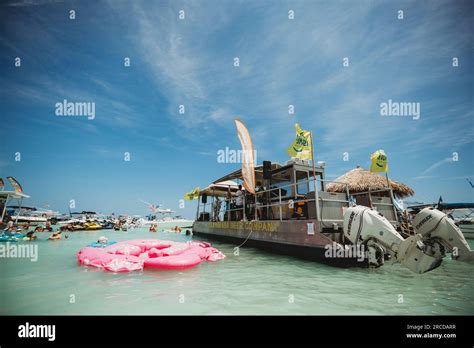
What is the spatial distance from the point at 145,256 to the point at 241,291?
467 centimetres

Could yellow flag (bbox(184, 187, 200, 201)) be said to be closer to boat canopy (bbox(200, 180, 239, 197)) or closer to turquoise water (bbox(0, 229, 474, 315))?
boat canopy (bbox(200, 180, 239, 197))

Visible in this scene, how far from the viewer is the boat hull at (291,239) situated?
26.3ft

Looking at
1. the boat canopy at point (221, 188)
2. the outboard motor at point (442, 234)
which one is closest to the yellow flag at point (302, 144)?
the outboard motor at point (442, 234)

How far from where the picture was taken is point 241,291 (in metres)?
5.40

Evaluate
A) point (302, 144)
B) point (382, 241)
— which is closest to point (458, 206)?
point (302, 144)

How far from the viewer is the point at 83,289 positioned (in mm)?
5609

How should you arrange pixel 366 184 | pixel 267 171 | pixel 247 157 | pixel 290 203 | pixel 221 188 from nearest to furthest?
pixel 290 203, pixel 247 157, pixel 267 171, pixel 366 184, pixel 221 188

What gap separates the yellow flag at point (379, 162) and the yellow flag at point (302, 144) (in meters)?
3.25

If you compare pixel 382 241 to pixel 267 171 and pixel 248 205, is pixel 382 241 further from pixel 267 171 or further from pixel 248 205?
pixel 248 205

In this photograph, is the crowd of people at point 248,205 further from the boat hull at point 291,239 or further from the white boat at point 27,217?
the white boat at point 27,217

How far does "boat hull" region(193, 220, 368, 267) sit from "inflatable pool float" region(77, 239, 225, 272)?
9.45 ft

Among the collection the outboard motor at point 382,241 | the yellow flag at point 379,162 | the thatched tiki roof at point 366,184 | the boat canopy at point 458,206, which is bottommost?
the boat canopy at point 458,206

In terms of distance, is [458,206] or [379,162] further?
[458,206]
